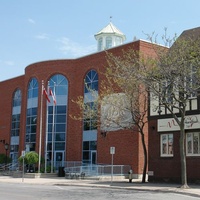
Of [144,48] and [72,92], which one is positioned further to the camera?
[72,92]

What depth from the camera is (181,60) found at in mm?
21969

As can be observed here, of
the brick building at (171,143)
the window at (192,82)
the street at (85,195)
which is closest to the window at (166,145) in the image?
the brick building at (171,143)

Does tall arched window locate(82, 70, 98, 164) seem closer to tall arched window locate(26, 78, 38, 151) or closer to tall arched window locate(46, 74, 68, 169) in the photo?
tall arched window locate(46, 74, 68, 169)

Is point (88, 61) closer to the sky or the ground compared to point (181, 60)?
closer to the sky

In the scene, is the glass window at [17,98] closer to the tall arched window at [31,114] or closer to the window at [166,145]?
the tall arched window at [31,114]

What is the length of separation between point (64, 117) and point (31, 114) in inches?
224

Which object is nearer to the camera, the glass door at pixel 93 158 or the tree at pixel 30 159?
the tree at pixel 30 159

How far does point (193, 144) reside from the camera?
2600cm

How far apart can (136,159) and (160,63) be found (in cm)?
1463

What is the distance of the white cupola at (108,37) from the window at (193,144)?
25.7 meters

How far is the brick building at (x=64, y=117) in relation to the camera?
1466 inches

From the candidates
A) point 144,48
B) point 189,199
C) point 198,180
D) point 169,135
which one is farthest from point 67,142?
point 189,199

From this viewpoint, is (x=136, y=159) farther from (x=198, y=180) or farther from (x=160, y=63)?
(x=160, y=63)

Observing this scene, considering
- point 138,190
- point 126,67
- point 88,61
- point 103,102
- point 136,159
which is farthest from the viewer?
point 88,61
